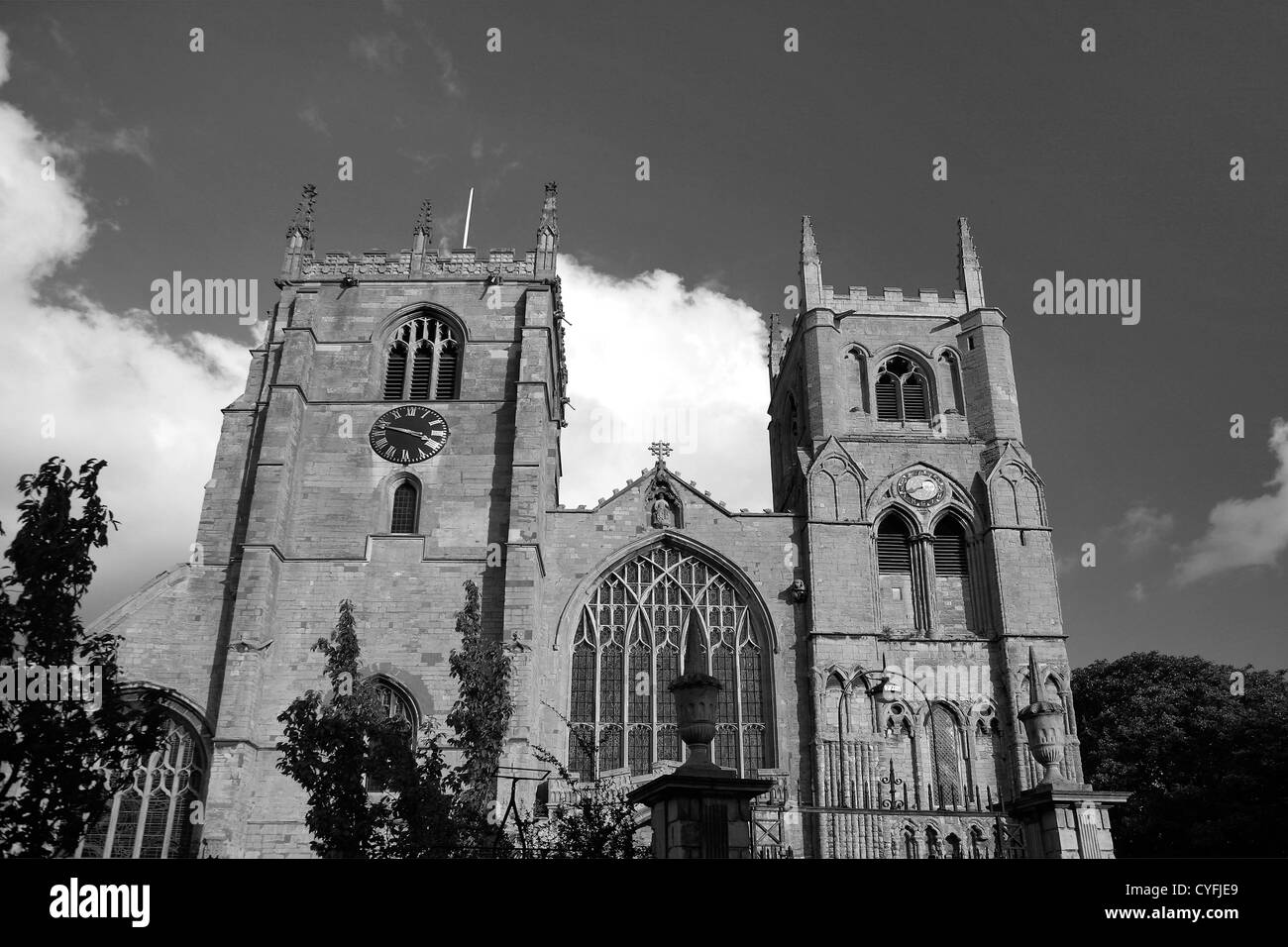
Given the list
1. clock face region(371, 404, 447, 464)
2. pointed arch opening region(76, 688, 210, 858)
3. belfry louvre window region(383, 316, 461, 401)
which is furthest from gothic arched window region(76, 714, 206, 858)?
belfry louvre window region(383, 316, 461, 401)

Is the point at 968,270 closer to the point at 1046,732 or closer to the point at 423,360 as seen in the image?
the point at 423,360

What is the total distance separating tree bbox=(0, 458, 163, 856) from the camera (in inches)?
427

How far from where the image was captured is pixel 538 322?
3114cm

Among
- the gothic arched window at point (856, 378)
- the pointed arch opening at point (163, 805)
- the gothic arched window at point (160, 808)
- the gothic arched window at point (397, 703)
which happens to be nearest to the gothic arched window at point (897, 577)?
the gothic arched window at point (856, 378)

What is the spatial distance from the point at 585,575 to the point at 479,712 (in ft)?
38.0

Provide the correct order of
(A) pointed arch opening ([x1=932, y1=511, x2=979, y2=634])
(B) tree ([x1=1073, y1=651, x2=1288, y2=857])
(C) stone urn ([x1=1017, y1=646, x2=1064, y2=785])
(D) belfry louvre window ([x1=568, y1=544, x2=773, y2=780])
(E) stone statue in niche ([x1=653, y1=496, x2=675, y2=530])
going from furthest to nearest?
(E) stone statue in niche ([x1=653, y1=496, x2=675, y2=530]) → (A) pointed arch opening ([x1=932, y1=511, x2=979, y2=634]) → (B) tree ([x1=1073, y1=651, x2=1288, y2=857]) → (D) belfry louvre window ([x1=568, y1=544, x2=773, y2=780]) → (C) stone urn ([x1=1017, y1=646, x2=1064, y2=785])

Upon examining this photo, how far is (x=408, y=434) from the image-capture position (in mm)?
29719

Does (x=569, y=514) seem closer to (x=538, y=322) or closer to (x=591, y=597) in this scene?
(x=591, y=597)

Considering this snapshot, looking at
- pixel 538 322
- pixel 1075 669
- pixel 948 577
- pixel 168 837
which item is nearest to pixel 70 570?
pixel 168 837

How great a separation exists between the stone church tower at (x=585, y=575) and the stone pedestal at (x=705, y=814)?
13.2 metres

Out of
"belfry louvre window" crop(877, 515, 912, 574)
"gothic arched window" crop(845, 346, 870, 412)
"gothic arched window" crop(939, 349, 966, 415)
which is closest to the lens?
"belfry louvre window" crop(877, 515, 912, 574)

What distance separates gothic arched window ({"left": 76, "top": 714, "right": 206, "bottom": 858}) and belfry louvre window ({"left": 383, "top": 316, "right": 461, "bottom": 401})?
36.1 ft

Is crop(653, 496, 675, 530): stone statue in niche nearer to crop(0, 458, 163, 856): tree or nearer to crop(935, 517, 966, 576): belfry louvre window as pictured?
crop(935, 517, 966, 576): belfry louvre window

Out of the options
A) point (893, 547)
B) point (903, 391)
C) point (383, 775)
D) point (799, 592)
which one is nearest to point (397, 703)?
point (799, 592)
